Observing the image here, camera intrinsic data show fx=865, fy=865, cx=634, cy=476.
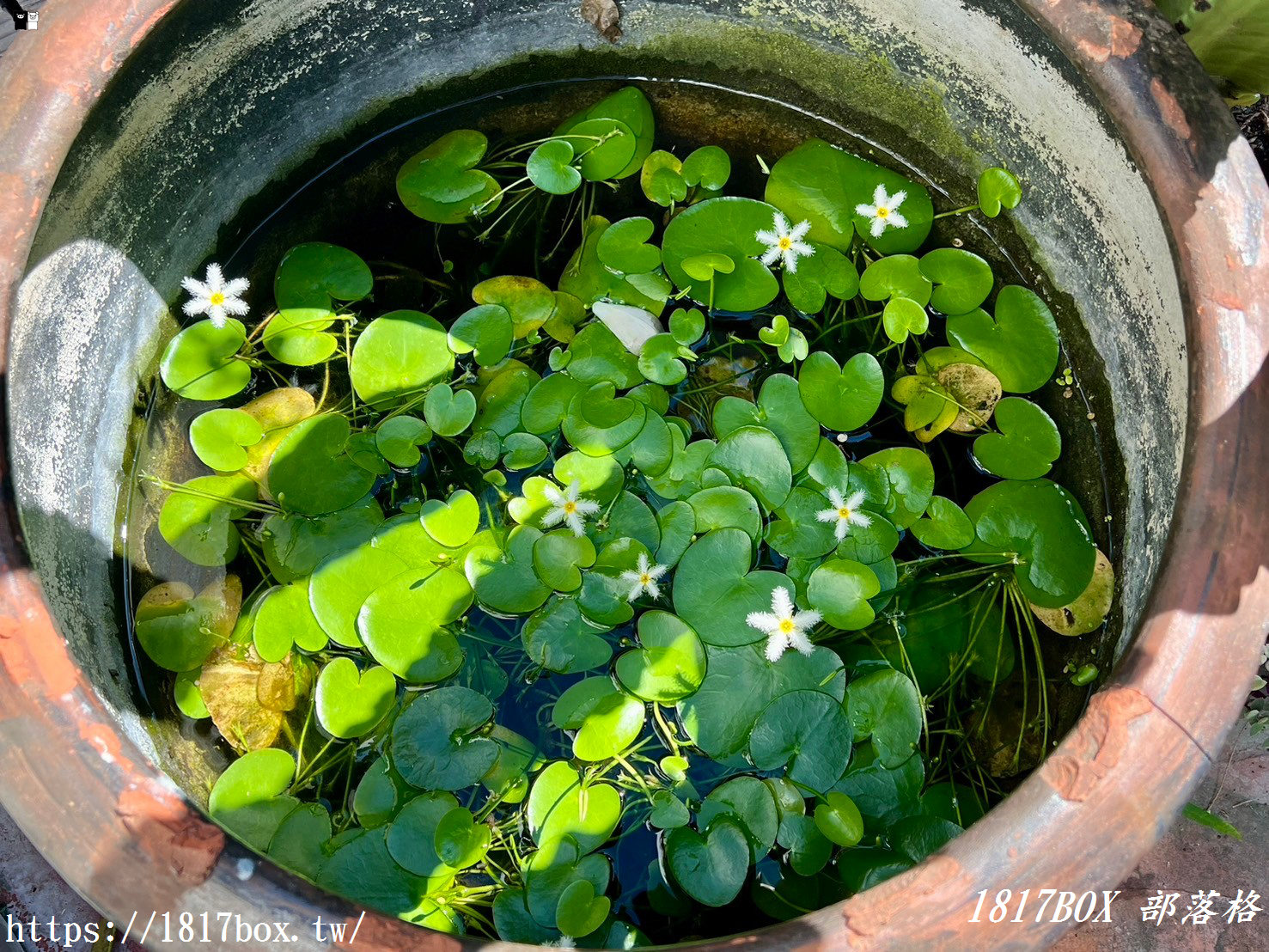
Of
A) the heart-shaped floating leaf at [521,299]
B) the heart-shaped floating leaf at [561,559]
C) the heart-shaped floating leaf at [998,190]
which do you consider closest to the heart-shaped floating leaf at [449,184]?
the heart-shaped floating leaf at [521,299]

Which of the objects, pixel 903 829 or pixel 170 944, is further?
pixel 903 829

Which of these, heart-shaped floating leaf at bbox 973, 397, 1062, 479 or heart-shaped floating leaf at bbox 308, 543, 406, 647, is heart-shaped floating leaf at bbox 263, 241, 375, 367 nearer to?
heart-shaped floating leaf at bbox 308, 543, 406, 647

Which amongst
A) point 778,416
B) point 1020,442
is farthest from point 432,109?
point 1020,442

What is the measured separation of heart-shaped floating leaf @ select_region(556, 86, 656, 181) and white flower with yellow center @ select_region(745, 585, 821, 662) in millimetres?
1149

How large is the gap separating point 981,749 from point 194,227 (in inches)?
81.8

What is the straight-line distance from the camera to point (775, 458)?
1.81 meters

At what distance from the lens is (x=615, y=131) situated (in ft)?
7.00

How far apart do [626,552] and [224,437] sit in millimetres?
930

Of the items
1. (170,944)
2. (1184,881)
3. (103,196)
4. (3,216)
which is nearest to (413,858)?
(170,944)

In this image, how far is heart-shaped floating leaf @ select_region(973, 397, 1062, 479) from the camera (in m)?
1.88

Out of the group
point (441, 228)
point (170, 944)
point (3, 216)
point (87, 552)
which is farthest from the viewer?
point (441, 228)

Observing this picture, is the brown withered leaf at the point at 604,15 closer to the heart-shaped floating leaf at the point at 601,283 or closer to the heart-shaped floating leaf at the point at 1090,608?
the heart-shaped floating leaf at the point at 601,283

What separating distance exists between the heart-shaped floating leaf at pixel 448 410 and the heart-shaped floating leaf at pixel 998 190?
4.07 feet

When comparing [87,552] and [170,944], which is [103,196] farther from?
[170,944]
